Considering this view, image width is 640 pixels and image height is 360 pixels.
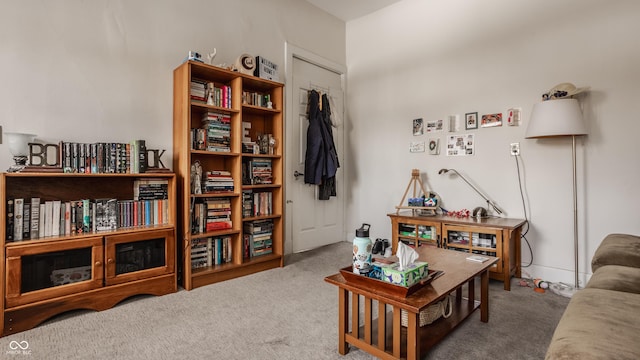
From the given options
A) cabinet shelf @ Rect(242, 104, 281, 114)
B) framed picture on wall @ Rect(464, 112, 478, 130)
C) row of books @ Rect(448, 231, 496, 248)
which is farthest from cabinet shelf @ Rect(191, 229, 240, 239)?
framed picture on wall @ Rect(464, 112, 478, 130)

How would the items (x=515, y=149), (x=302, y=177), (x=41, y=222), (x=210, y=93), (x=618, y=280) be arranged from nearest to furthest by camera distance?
(x=618, y=280) → (x=41, y=222) → (x=210, y=93) → (x=515, y=149) → (x=302, y=177)

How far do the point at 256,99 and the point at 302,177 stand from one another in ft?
3.82

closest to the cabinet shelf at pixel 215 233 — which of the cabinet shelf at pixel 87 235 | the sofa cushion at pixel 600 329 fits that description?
the cabinet shelf at pixel 87 235

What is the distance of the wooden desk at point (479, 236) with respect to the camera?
2.71 metres

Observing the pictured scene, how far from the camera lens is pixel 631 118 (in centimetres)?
257

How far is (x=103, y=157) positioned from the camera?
2357 mm

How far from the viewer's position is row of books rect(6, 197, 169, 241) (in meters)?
2.02

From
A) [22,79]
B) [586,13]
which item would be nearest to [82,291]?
[22,79]

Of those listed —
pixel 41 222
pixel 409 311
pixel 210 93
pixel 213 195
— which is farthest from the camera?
pixel 210 93

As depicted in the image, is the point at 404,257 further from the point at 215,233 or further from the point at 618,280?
the point at 215,233

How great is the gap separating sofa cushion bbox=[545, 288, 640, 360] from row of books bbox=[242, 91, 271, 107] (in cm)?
287

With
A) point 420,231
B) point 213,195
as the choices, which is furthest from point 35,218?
point 420,231

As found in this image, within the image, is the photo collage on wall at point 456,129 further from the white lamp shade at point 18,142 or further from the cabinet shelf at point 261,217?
the white lamp shade at point 18,142

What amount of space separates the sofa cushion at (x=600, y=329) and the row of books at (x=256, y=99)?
287 centimetres
